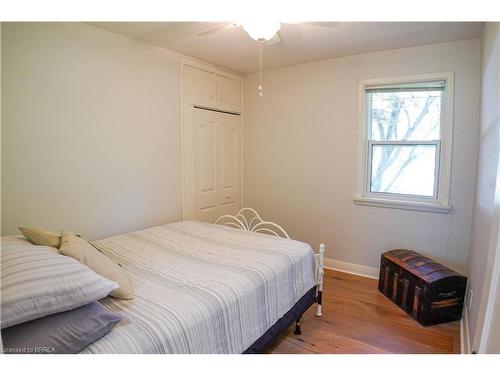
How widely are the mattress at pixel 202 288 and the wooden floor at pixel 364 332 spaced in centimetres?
36

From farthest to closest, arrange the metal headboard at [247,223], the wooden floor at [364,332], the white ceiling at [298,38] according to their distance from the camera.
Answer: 1. the metal headboard at [247,223]
2. the white ceiling at [298,38]
3. the wooden floor at [364,332]

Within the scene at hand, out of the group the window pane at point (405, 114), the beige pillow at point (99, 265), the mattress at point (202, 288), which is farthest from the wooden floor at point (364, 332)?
the window pane at point (405, 114)

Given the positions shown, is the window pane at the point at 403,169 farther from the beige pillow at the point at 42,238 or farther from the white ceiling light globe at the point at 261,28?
the beige pillow at the point at 42,238

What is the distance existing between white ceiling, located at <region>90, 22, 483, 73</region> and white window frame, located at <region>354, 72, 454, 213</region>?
1.09 ft

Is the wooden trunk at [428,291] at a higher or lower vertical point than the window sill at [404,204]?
lower

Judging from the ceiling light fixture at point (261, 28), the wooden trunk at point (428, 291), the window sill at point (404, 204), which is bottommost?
the wooden trunk at point (428, 291)

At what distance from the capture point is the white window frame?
8.66 ft

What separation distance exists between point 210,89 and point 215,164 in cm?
90

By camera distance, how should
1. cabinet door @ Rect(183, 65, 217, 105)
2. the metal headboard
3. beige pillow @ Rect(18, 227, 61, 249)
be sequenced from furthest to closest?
cabinet door @ Rect(183, 65, 217, 105)
the metal headboard
beige pillow @ Rect(18, 227, 61, 249)

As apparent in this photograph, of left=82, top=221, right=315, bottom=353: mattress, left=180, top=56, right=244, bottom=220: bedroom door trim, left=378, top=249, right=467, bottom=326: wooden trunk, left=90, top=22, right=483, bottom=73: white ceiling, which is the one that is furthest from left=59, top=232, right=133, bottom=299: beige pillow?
left=378, top=249, right=467, bottom=326: wooden trunk

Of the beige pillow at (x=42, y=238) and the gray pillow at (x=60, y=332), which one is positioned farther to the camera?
the beige pillow at (x=42, y=238)

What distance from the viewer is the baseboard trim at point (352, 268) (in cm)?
310

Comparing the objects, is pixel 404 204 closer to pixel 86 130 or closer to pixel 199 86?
pixel 199 86

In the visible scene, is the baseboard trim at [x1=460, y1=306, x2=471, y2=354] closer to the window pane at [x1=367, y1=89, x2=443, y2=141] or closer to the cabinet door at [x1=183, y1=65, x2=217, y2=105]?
the window pane at [x1=367, y1=89, x2=443, y2=141]
